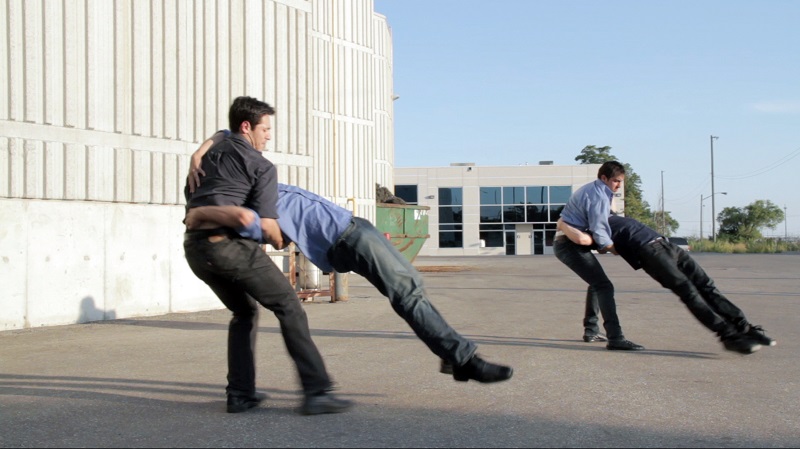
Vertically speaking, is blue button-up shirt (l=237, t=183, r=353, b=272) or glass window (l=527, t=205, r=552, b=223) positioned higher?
glass window (l=527, t=205, r=552, b=223)

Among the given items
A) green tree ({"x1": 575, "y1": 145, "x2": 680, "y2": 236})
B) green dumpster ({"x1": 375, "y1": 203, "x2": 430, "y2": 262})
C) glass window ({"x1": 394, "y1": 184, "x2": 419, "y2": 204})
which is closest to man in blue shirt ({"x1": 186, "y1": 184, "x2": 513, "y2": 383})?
green dumpster ({"x1": 375, "y1": 203, "x2": 430, "y2": 262})

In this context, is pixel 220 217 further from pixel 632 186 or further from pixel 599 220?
pixel 632 186

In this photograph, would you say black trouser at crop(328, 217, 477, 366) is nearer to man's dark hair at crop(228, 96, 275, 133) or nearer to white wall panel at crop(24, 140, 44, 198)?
man's dark hair at crop(228, 96, 275, 133)

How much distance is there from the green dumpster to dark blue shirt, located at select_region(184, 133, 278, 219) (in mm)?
17345

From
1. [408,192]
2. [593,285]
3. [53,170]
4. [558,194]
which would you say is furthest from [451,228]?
[593,285]

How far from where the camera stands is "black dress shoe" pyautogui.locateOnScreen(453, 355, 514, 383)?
418 cm

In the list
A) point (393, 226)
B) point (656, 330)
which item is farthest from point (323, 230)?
point (393, 226)

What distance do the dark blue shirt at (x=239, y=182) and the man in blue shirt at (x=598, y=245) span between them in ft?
11.0

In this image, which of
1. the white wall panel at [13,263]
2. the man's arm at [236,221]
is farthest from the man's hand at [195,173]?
the white wall panel at [13,263]

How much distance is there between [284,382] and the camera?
5.33 metres

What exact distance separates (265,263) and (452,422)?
1.28m

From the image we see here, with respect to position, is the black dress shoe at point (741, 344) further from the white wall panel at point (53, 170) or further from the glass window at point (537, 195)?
the glass window at point (537, 195)

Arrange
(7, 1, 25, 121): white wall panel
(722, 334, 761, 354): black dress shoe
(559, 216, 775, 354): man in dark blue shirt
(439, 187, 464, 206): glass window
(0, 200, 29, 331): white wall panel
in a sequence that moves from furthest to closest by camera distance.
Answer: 1. (439, 187, 464, 206): glass window
2. (7, 1, 25, 121): white wall panel
3. (0, 200, 29, 331): white wall panel
4. (559, 216, 775, 354): man in dark blue shirt
5. (722, 334, 761, 354): black dress shoe

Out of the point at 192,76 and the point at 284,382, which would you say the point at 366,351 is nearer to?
the point at 284,382
